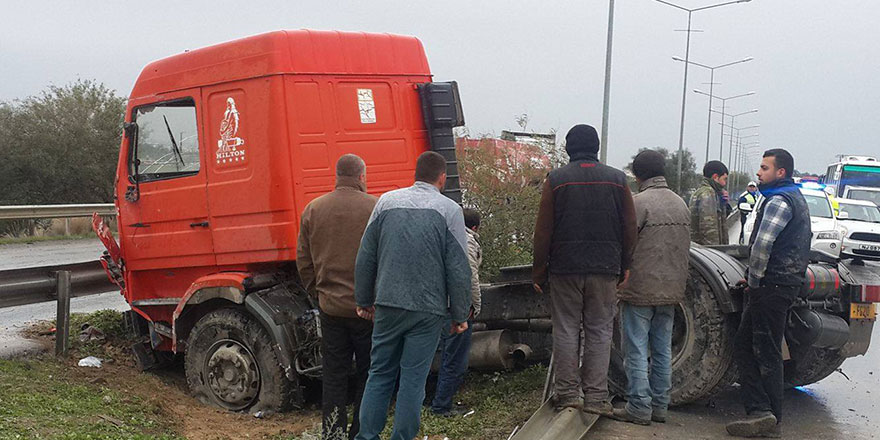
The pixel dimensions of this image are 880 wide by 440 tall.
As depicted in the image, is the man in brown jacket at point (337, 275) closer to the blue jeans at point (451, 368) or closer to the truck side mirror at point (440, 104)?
the blue jeans at point (451, 368)

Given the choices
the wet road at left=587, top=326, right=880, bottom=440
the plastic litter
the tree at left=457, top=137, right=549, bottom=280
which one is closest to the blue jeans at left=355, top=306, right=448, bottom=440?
the wet road at left=587, top=326, right=880, bottom=440

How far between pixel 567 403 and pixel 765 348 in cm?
135

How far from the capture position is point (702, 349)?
18.6 ft

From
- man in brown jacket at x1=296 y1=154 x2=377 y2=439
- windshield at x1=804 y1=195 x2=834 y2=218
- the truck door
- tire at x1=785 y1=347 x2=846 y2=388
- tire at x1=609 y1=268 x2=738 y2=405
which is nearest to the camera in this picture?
man in brown jacket at x1=296 y1=154 x2=377 y2=439

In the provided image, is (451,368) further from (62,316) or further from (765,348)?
(62,316)

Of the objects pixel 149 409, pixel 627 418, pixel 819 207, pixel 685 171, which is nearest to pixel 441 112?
pixel 627 418

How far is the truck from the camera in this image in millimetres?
5766

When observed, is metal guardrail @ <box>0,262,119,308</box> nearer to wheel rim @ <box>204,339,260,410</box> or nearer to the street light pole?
wheel rim @ <box>204,339,260,410</box>

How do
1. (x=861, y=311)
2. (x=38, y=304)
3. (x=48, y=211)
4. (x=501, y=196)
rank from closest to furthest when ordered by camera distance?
1. (x=861, y=311)
2. (x=501, y=196)
3. (x=38, y=304)
4. (x=48, y=211)

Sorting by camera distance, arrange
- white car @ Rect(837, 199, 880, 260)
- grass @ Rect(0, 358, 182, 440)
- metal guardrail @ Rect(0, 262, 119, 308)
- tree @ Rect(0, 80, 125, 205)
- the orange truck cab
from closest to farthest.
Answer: grass @ Rect(0, 358, 182, 440) < the orange truck cab < metal guardrail @ Rect(0, 262, 119, 308) < white car @ Rect(837, 199, 880, 260) < tree @ Rect(0, 80, 125, 205)

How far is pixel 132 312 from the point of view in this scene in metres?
7.34

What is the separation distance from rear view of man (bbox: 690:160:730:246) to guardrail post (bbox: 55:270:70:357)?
19.7 feet

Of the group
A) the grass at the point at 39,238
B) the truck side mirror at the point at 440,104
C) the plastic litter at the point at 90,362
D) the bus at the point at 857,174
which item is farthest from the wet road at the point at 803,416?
the bus at the point at 857,174

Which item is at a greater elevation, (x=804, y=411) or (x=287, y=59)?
(x=287, y=59)
